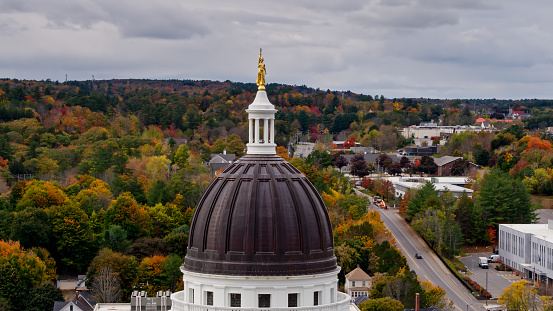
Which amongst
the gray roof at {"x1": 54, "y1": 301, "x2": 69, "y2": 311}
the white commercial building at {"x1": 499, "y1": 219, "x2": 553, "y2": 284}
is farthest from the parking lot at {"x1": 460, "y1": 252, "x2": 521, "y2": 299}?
the gray roof at {"x1": 54, "y1": 301, "x2": 69, "y2": 311}

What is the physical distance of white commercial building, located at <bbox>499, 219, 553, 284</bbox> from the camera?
151m

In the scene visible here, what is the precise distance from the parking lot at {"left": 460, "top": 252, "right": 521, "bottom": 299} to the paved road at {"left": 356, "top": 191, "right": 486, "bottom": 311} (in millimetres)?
3144

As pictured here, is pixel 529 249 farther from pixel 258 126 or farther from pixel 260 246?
pixel 260 246

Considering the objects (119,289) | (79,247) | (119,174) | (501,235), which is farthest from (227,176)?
(119,174)

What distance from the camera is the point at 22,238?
135m

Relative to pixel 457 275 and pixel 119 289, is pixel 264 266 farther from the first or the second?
pixel 457 275

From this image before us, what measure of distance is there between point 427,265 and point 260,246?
92.0 metres

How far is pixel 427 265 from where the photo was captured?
155750 mm

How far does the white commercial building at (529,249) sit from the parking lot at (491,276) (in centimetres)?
212

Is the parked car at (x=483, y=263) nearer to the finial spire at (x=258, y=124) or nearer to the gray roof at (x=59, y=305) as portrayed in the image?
the gray roof at (x=59, y=305)

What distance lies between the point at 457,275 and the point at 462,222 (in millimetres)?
33548

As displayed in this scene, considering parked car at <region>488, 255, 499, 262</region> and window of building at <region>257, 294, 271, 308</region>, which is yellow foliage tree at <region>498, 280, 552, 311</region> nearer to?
parked car at <region>488, 255, 499, 262</region>

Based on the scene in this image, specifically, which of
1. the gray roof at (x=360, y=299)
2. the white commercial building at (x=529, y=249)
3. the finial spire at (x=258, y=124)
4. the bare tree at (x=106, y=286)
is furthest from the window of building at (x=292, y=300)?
the white commercial building at (x=529, y=249)

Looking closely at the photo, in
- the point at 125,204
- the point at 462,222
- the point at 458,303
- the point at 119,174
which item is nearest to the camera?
the point at 458,303
